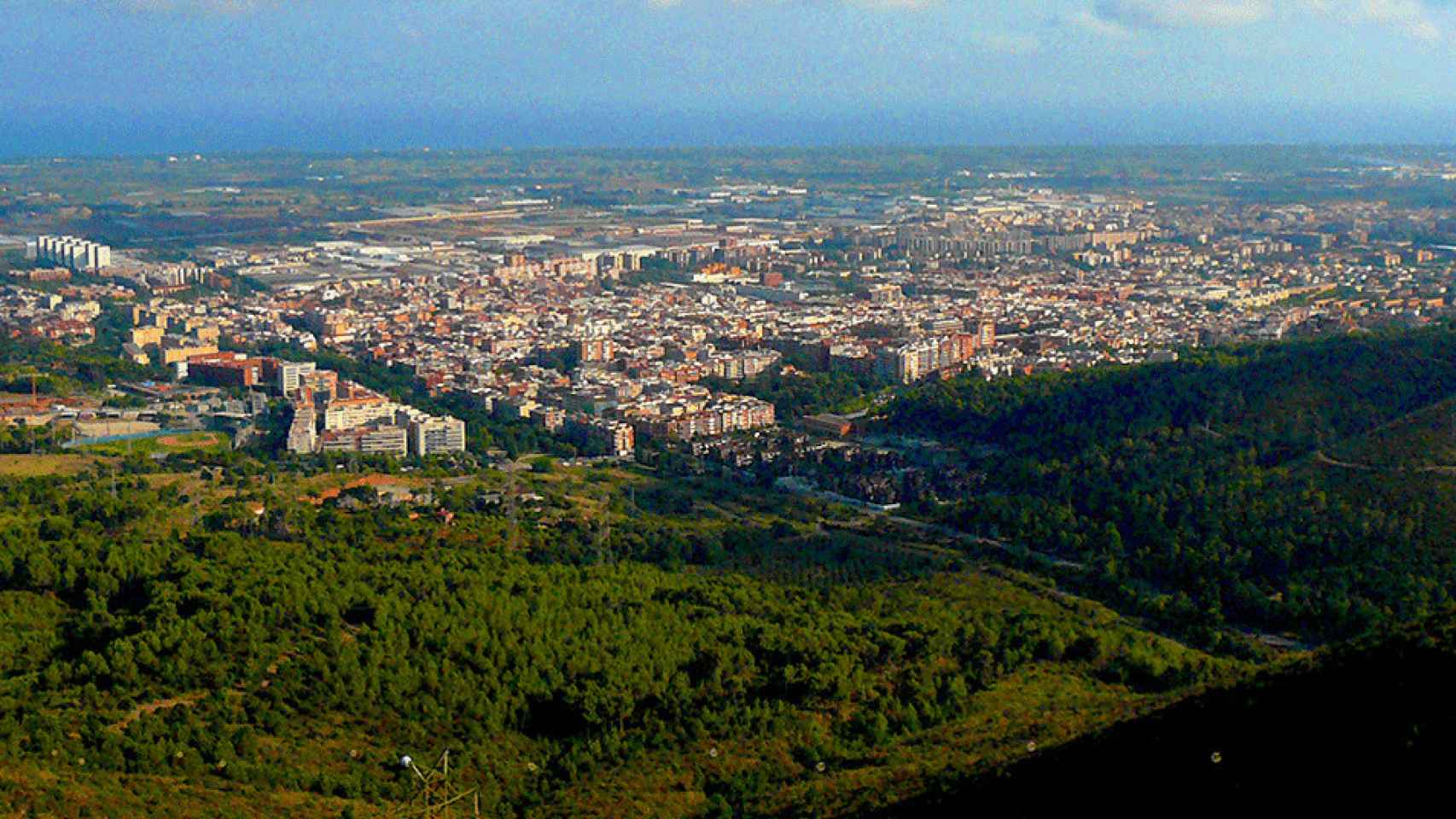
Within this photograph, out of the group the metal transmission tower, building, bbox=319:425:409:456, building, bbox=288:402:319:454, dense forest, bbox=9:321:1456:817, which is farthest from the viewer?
building, bbox=319:425:409:456

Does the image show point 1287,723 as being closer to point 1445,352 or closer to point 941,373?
point 1445,352

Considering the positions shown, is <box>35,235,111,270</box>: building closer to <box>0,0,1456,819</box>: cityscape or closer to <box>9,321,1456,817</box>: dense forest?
<box>0,0,1456,819</box>: cityscape

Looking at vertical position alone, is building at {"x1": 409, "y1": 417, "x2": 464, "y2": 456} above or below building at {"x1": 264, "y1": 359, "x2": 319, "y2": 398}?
below

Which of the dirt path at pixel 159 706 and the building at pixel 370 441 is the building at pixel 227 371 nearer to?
the building at pixel 370 441

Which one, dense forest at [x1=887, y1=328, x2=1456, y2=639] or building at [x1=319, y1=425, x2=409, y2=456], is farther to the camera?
building at [x1=319, y1=425, x2=409, y2=456]

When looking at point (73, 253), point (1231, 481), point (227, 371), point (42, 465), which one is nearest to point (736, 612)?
point (1231, 481)

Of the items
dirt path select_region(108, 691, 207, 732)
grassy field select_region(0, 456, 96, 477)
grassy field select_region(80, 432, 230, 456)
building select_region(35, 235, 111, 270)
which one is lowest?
grassy field select_region(80, 432, 230, 456)

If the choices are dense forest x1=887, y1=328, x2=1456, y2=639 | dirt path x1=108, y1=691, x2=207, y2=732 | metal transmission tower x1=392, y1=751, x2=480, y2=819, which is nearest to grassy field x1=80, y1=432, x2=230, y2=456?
dense forest x1=887, y1=328, x2=1456, y2=639
